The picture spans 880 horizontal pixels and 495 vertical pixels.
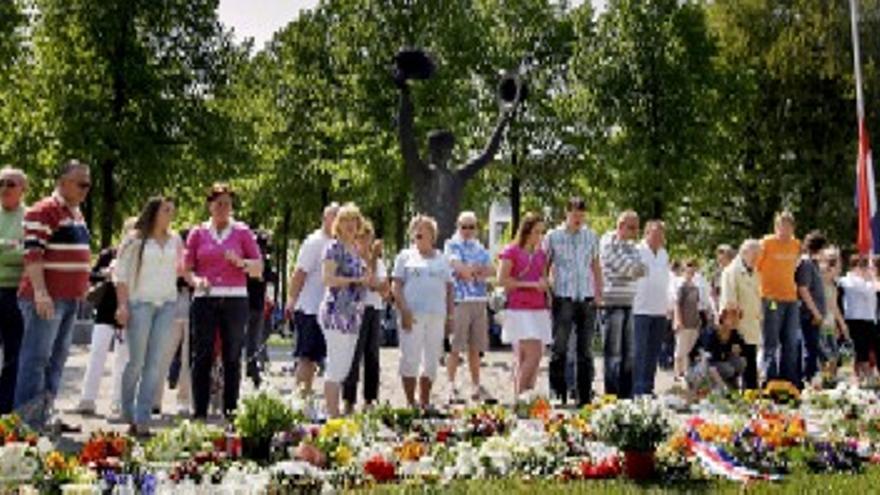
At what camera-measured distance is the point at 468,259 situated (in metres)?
13.9

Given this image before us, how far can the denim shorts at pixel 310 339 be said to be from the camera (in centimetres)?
1195

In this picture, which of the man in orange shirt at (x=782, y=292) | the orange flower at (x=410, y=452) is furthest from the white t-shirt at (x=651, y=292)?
the orange flower at (x=410, y=452)

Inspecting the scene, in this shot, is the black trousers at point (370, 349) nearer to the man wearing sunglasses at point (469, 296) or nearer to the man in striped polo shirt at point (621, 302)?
the man wearing sunglasses at point (469, 296)

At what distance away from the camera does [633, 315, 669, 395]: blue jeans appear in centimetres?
1301

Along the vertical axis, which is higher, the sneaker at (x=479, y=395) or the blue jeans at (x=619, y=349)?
the blue jeans at (x=619, y=349)

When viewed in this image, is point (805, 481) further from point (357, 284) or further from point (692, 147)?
point (692, 147)

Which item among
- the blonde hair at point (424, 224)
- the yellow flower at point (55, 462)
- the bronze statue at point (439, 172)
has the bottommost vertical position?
the yellow flower at point (55, 462)

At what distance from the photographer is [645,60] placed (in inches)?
1656

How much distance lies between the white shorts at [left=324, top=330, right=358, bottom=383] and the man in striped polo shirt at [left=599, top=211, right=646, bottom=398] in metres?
3.35

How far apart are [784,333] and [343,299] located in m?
5.79

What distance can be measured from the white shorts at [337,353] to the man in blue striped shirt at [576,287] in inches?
117

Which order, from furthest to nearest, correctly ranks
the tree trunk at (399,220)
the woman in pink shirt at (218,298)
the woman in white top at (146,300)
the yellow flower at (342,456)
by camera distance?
the tree trunk at (399,220) → the woman in pink shirt at (218,298) → the woman in white top at (146,300) → the yellow flower at (342,456)

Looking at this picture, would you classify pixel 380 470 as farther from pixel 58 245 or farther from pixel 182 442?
pixel 58 245

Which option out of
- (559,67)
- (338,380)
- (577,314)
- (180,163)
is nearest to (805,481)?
(338,380)
